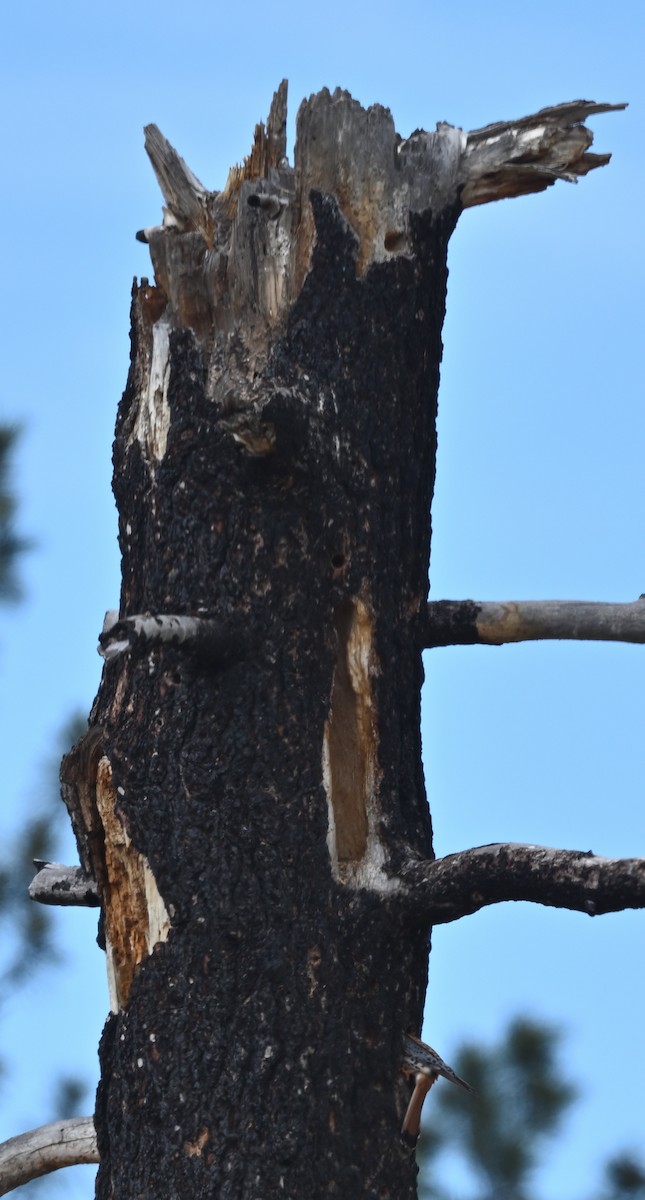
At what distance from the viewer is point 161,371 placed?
2.57 m

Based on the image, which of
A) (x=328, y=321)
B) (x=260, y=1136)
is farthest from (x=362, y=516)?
(x=260, y=1136)

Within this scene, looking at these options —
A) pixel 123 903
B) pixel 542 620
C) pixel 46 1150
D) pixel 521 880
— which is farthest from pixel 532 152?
pixel 46 1150

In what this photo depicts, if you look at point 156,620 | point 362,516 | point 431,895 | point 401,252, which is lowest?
point 431,895

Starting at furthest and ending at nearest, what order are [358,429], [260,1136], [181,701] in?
[358,429], [181,701], [260,1136]

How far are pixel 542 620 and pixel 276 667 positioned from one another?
1.96 ft

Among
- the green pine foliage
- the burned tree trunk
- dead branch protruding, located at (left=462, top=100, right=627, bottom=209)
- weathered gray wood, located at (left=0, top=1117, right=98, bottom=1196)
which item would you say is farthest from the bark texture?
the green pine foliage

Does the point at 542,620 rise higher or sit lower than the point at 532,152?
lower

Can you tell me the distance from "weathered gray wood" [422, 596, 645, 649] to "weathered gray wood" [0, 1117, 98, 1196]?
1.01 meters

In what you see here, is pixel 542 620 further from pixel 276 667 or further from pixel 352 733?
pixel 276 667

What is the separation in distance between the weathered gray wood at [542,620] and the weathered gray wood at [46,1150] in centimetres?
101

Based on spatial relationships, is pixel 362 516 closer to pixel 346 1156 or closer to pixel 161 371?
pixel 161 371

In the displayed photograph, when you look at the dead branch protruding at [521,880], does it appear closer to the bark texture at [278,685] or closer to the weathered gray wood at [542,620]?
the bark texture at [278,685]

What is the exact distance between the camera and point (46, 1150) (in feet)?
9.23

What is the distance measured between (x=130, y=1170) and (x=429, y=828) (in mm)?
667
